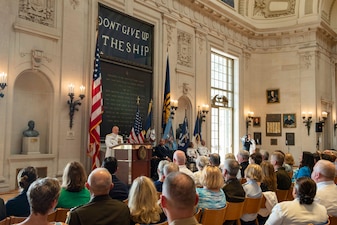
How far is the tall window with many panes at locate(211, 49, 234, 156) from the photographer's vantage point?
16062 millimetres

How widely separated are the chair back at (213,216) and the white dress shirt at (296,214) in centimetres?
75

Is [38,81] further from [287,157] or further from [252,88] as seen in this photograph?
[252,88]

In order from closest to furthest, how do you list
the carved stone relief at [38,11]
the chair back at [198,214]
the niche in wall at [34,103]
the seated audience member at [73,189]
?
the chair back at [198,214] < the seated audience member at [73,189] < the carved stone relief at [38,11] < the niche in wall at [34,103]

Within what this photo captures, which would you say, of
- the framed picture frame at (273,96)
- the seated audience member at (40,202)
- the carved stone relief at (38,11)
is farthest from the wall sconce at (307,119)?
the seated audience member at (40,202)

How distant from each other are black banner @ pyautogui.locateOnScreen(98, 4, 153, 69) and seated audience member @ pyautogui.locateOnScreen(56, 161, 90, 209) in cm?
691

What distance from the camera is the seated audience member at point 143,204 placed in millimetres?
3113

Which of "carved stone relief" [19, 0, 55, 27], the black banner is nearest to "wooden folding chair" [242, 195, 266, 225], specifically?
"carved stone relief" [19, 0, 55, 27]

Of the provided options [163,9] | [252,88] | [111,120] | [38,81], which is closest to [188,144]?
[111,120]

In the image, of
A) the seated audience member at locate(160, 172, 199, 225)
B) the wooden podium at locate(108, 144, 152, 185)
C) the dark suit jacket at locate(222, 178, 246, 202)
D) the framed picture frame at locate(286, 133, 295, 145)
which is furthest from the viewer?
the framed picture frame at locate(286, 133, 295, 145)

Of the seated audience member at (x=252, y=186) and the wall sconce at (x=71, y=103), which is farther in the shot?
the wall sconce at (x=71, y=103)

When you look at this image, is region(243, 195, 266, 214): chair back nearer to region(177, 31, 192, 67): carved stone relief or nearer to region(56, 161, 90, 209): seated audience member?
region(56, 161, 90, 209): seated audience member

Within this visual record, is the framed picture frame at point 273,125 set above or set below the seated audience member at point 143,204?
above

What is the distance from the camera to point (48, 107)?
9.06 meters

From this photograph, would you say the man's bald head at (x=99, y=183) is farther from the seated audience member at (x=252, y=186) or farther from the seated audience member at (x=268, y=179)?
the seated audience member at (x=268, y=179)
